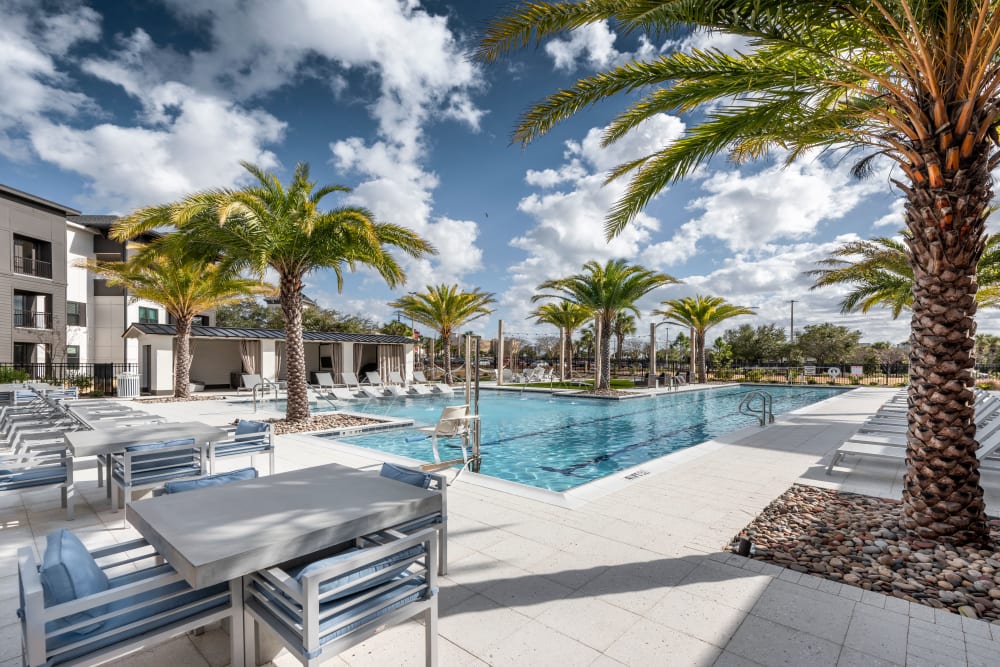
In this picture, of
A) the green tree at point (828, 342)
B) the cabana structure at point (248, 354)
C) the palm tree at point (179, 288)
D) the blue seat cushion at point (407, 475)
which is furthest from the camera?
the green tree at point (828, 342)

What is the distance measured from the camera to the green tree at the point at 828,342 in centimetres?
3847

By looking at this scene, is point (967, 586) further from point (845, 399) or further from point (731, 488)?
point (845, 399)

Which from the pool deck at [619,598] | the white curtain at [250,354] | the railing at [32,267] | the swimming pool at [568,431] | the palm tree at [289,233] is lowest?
the swimming pool at [568,431]

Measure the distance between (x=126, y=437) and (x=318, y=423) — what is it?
6013 mm

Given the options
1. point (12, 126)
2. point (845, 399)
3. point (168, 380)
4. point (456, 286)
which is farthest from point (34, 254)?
point (845, 399)

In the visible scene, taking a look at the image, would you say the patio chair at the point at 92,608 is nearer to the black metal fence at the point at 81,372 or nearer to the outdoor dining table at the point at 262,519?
the outdoor dining table at the point at 262,519

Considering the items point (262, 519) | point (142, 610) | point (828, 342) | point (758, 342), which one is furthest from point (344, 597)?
point (758, 342)

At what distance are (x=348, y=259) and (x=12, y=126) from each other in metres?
14.2

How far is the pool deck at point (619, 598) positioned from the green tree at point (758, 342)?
127ft

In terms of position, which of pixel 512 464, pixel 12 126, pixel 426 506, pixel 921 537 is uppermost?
pixel 12 126

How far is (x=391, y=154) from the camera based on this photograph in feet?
43.8

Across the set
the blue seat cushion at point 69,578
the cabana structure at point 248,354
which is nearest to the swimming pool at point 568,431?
the blue seat cushion at point 69,578

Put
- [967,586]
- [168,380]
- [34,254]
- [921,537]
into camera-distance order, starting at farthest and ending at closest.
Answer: [34,254]
[168,380]
[921,537]
[967,586]

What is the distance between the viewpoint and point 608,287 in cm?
2106
